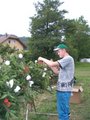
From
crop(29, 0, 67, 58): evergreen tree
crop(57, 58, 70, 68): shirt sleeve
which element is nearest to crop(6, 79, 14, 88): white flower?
crop(57, 58, 70, 68): shirt sleeve

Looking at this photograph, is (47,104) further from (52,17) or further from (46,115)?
(52,17)

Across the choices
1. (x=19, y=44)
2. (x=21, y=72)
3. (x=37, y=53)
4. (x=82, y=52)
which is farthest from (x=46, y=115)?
(x=19, y=44)

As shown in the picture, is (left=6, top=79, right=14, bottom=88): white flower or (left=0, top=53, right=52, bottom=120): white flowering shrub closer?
(left=0, top=53, right=52, bottom=120): white flowering shrub

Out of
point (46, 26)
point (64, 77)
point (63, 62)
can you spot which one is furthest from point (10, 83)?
point (46, 26)

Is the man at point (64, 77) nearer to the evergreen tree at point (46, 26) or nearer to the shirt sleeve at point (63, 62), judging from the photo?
the shirt sleeve at point (63, 62)

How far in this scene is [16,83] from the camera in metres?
5.06

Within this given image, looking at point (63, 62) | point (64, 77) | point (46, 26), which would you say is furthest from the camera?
point (46, 26)

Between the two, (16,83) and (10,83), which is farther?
(16,83)

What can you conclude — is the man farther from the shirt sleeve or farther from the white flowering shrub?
the white flowering shrub

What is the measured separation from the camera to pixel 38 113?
29.5ft

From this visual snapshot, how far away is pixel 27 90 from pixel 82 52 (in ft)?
197

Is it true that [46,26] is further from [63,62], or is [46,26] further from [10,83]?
[10,83]

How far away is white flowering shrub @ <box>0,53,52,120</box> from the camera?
4.46m

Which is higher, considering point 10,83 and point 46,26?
point 46,26
